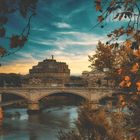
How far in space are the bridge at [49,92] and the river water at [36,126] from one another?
964 centimetres

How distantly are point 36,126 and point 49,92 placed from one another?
31838mm

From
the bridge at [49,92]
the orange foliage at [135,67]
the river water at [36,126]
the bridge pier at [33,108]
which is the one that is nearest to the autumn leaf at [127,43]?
the orange foliage at [135,67]

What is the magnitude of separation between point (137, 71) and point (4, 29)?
1.87 m

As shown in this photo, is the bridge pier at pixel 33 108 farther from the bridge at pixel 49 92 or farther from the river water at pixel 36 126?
the river water at pixel 36 126

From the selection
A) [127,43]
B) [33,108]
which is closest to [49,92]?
[33,108]

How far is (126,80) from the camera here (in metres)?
5.77

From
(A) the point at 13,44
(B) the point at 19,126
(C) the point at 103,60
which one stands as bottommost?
(B) the point at 19,126

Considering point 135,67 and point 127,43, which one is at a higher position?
point 127,43

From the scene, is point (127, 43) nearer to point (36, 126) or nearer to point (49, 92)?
point (36, 126)

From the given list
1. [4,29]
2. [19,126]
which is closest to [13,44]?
[4,29]

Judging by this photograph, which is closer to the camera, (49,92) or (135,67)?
(135,67)

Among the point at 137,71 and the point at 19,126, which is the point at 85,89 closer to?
the point at 19,126

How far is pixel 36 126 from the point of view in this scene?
272 feet

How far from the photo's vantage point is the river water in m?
70.8
